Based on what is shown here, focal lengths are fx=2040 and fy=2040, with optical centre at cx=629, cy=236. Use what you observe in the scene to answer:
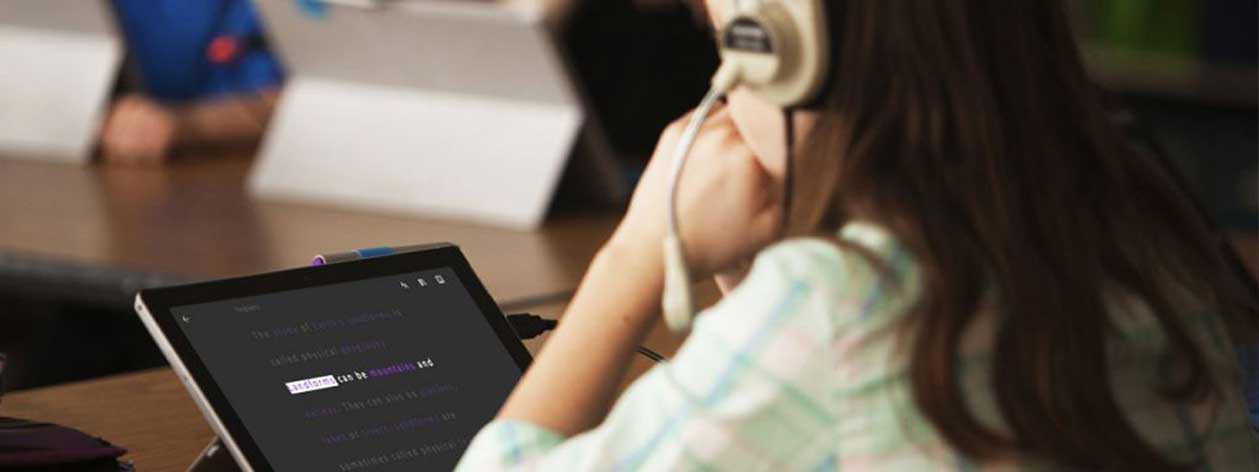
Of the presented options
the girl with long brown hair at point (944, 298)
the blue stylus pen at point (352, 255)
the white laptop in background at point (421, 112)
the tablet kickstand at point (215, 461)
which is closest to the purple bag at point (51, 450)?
the tablet kickstand at point (215, 461)

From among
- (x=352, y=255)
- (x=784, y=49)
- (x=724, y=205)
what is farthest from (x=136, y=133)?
(x=784, y=49)

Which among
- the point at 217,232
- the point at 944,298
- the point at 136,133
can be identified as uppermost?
the point at 136,133

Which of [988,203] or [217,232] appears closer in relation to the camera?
[988,203]

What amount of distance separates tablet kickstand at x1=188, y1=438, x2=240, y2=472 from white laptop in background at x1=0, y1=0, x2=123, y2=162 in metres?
1.53

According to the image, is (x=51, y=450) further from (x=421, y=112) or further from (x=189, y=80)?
(x=189, y=80)

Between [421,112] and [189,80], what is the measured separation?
32.0 inches

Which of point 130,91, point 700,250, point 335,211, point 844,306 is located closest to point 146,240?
point 335,211

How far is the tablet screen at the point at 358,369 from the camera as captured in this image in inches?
42.5

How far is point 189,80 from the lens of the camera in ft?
10.0

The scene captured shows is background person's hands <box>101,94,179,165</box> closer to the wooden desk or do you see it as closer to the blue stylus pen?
the wooden desk

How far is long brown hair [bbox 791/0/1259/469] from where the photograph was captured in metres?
0.78

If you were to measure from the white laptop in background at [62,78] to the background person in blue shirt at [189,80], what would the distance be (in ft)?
0.12

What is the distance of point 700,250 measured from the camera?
919 millimetres

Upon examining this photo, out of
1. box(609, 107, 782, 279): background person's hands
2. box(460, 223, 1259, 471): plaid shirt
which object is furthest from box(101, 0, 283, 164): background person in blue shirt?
box(460, 223, 1259, 471): plaid shirt
